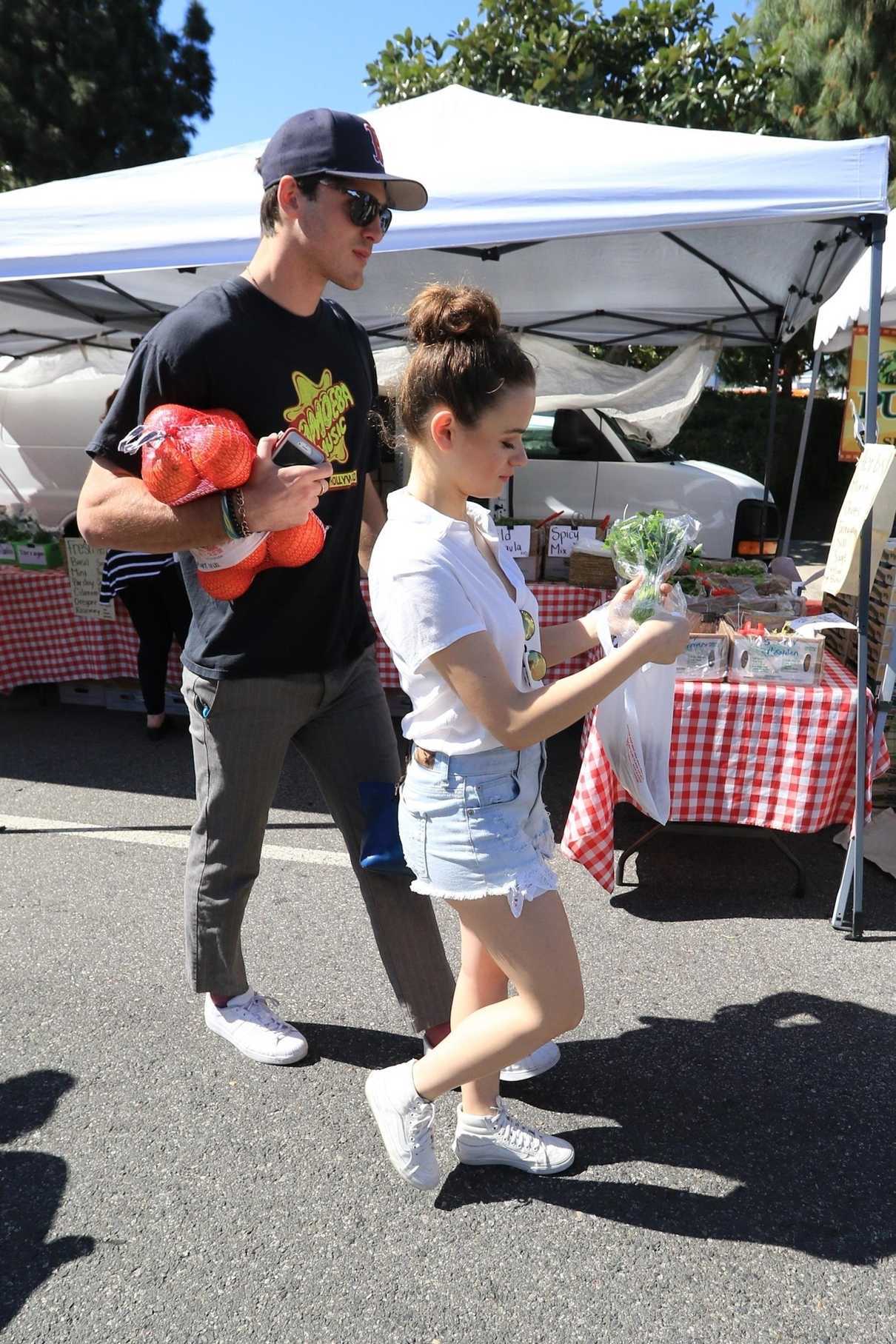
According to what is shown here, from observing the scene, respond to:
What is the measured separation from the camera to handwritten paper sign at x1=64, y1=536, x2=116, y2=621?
4957mm

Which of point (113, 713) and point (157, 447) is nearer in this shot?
point (157, 447)

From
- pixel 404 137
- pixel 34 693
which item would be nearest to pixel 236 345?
pixel 404 137

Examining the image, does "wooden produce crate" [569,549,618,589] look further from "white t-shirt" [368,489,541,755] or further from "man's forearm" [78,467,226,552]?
"man's forearm" [78,467,226,552]

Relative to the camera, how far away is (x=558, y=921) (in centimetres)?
170

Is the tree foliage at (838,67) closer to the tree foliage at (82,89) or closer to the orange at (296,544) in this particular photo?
the tree foliage at (82,89)

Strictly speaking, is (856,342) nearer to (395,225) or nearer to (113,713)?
(395,225)

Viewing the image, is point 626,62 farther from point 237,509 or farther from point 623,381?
point 237,509

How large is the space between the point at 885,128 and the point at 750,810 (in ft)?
34.6

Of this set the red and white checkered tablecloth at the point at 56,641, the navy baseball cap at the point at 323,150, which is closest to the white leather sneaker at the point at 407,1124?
the navy baseball cap at the point at 323,150

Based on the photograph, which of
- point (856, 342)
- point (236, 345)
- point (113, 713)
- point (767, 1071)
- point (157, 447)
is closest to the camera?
point (157, 447)

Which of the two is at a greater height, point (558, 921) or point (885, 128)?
point (885, 128)

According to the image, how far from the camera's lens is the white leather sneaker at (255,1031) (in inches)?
92.0

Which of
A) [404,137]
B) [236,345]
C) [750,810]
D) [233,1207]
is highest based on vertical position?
[404,137]

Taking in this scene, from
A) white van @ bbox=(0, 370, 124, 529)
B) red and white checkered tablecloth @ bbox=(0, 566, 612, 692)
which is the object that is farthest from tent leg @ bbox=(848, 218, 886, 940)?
white van @ bbox=(0, 370, 124, 529)
